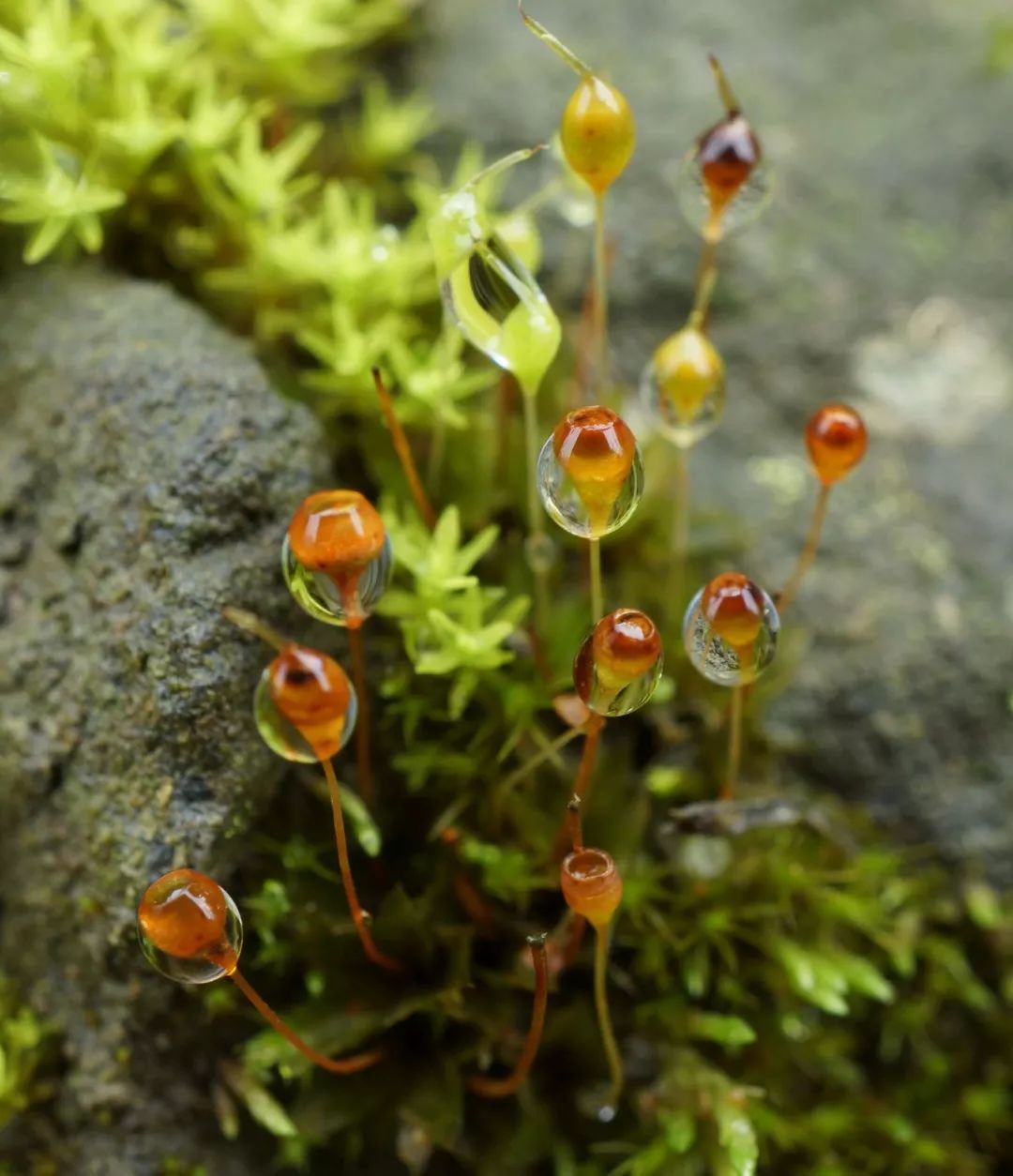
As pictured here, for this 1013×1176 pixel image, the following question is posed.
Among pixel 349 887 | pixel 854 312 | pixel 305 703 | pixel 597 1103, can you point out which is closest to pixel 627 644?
pixel 305 703

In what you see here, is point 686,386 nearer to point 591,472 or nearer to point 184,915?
point 591,472

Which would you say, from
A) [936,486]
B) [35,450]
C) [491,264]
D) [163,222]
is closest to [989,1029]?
[936,486]

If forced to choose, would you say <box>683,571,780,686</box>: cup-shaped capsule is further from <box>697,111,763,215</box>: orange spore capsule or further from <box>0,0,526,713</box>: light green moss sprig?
<box>697,111,763,215</box>: orange spore capsule

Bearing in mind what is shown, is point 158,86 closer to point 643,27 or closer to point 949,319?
point 643,27

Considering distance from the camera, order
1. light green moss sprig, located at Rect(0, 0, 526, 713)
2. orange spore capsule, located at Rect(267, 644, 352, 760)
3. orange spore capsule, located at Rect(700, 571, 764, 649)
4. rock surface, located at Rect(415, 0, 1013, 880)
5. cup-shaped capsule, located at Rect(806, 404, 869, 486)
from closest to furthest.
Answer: orange spore capsule, located at Rect(267, 644, 352, 760) → orange spore capsule, located at Rect(700, 571, 764, 649) → cup-shaped capsule, located at Rect(806, 404, 869, 486) → light green moss sprig, located at Rect(0, 0, 526, 713) → rock surface, located at Rect(415, 0, 1013, 880)

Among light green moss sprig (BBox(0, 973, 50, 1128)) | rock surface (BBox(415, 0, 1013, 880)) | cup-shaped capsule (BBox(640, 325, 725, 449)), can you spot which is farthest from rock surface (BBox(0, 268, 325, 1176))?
rock surface (BBox(415, 0, 1013, 880))

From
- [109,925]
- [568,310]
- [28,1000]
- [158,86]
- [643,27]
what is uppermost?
[158,86]

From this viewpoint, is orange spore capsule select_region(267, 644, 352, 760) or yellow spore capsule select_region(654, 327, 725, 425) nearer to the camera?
orange spore capsule select_region(267, 644, 352, 760)
